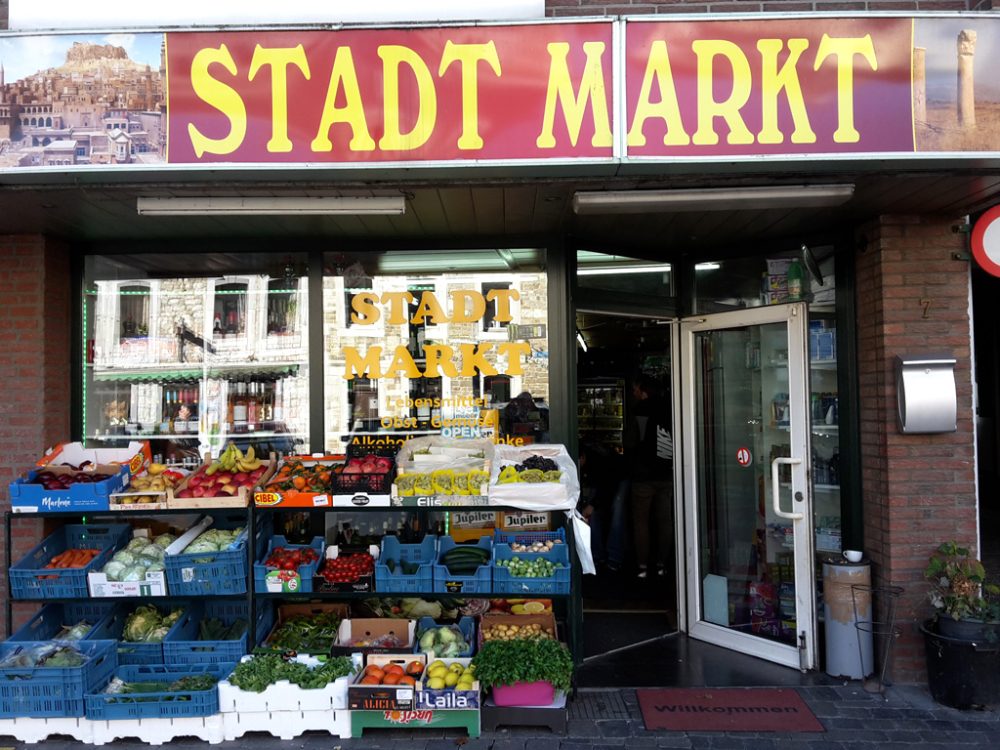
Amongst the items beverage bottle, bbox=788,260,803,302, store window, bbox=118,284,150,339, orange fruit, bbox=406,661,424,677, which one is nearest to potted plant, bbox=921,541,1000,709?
beverage bottle, bbox=788,260,803,302

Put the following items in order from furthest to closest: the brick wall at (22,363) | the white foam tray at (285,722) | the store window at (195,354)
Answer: the store window at (195,354) → the brick wall at (22,363) → the white foam tray at (285,722)

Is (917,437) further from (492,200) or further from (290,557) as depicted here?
(290,557)

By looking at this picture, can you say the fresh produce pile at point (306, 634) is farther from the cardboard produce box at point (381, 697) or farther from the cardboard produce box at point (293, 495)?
the cardboard produce box at point (293, 495)

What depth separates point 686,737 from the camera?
14.0 feet

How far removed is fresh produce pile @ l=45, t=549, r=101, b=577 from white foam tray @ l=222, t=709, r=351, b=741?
1.43m

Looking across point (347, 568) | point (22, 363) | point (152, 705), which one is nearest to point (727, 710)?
point (347, 568)

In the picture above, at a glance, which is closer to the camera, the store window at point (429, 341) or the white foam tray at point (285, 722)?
the white foam tray at point (285, 722)

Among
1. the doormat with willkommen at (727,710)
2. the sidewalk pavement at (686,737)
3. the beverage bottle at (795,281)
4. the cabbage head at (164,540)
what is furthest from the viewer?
the beverage bottle at (795,281)

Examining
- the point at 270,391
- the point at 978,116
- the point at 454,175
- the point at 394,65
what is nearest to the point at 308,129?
the point at 394,65

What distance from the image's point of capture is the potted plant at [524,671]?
4.26 metres

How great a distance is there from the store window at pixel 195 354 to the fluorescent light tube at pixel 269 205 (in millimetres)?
1156

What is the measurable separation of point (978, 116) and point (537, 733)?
14.2 feet

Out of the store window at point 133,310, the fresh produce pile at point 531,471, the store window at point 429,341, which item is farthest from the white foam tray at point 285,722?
the store window at point 133,310

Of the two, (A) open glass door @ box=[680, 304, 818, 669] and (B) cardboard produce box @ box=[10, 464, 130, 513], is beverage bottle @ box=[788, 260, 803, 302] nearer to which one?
(A) open glass door @ box=[680, 304, 818, 669]
